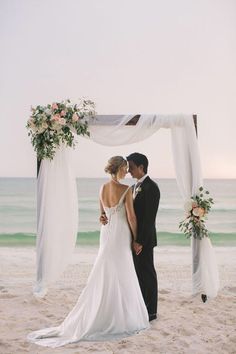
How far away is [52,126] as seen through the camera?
4750mm

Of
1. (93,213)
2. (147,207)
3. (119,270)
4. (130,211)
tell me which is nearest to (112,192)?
(130,211)

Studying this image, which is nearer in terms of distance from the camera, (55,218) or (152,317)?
(152,317)

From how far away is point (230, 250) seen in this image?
12.0 meters

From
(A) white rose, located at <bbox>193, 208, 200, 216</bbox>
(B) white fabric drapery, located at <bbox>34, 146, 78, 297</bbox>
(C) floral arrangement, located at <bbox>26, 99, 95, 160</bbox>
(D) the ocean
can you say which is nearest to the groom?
(A) white rose, located at <bbox>193, 208, 200, 216</bbox>

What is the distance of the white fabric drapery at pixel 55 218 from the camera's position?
16.2ft

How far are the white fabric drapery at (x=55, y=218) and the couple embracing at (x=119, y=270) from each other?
1.06 meters

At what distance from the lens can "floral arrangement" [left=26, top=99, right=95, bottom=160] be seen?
4746 mm

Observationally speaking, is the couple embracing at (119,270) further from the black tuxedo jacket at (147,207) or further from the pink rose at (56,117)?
the pink rose at (56,117)

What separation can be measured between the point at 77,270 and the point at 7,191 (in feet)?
28.1

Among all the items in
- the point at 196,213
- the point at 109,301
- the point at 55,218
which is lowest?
the point at 109,301

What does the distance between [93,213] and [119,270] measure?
1190cm

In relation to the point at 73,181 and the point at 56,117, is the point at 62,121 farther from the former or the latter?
the point at 73,181

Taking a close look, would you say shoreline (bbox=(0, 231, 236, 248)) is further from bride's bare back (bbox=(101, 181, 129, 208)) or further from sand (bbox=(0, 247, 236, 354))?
bride's bare back (bbox=(101, 181, 129, 208))

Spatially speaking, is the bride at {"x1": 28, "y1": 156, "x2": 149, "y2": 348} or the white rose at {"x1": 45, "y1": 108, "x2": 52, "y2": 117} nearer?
the bride at {"x1": 28, "y1": 156, "x2": 149, "y2": 348}
